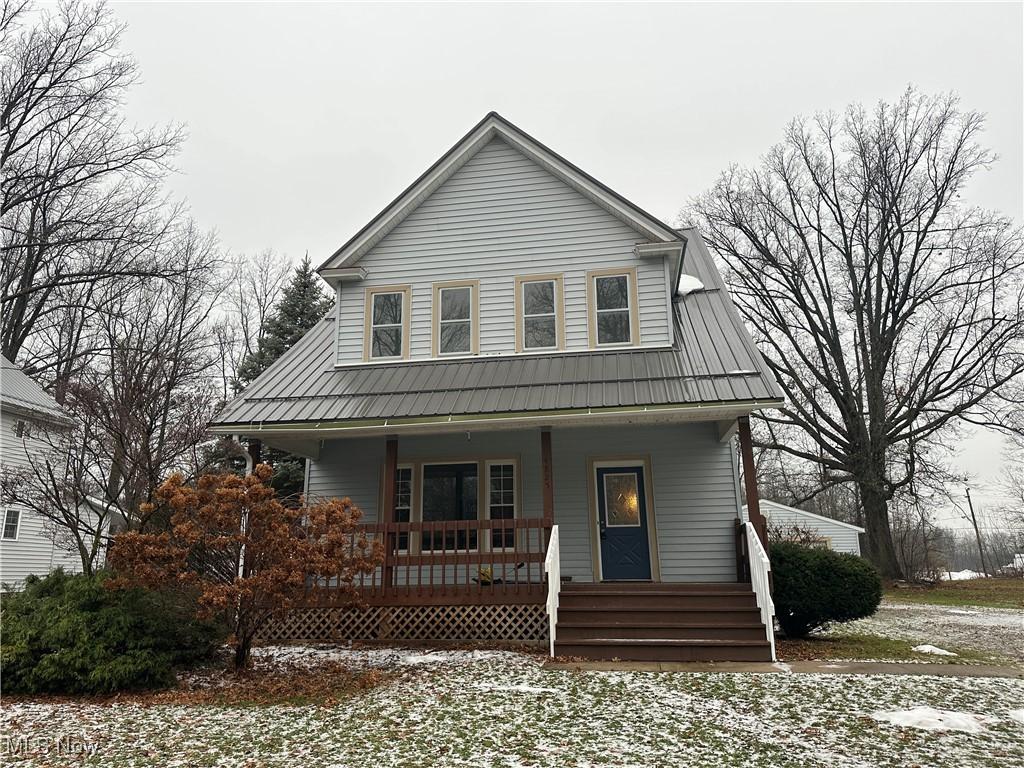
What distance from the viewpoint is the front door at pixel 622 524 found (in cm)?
1100

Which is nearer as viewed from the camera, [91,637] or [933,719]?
[933,719]

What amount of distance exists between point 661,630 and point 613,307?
5.66 m

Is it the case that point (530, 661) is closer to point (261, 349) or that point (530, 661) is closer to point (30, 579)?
point (30, 579)

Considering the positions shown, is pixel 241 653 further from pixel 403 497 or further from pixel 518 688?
pixel 403 497

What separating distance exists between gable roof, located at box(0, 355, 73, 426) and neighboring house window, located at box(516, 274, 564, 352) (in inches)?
623

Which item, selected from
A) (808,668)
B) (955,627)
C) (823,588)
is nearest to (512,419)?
(808,668)

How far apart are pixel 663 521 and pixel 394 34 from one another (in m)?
18.2

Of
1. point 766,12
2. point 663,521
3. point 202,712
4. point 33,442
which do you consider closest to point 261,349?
point 33,442

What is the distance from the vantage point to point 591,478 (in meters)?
11.4

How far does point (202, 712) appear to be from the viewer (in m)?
6.08

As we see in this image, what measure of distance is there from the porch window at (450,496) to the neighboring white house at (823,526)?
20.4 meters

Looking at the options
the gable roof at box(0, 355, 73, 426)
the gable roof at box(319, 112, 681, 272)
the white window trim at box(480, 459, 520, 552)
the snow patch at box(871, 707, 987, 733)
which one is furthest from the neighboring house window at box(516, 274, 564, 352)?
the gable roof at box(0, 355, 73, 426)

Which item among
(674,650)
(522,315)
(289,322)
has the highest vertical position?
(289,322)

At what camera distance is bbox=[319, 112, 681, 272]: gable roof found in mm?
11930
